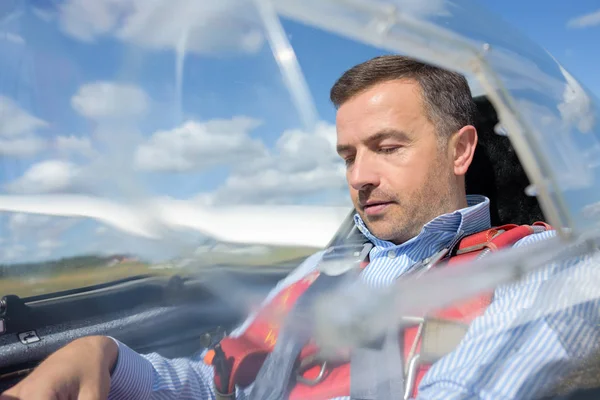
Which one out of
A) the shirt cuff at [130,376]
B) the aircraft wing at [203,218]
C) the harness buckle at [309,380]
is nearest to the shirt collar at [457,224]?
the aircraft wing at [203,218]

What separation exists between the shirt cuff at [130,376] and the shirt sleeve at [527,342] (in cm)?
61

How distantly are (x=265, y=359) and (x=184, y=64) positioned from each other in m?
0.63

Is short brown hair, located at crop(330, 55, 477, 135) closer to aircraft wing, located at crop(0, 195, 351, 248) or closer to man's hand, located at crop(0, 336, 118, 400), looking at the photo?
aircraft wing, located at crop(0, 195, 351, 248)

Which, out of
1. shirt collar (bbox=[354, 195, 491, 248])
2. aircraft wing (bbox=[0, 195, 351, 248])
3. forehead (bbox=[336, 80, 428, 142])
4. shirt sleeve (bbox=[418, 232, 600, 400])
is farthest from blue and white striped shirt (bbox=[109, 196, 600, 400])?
forehead (bbox=[336, 80, 428, 142])

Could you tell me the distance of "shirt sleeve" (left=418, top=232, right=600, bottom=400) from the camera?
880mm

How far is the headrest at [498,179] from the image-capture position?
152 cm

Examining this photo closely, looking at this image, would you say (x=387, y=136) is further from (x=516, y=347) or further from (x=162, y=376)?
(x=162, y=376)

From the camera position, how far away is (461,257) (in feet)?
3.97

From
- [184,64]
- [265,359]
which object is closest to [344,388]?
[265,359]

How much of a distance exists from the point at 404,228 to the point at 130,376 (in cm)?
76

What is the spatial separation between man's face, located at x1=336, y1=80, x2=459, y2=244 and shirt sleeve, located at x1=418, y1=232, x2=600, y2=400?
46 centimetres

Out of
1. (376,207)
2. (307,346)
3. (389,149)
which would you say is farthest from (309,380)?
(389,149)

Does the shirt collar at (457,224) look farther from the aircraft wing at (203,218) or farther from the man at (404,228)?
the aircraft wing at (203,218)

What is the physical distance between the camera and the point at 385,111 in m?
1.36
